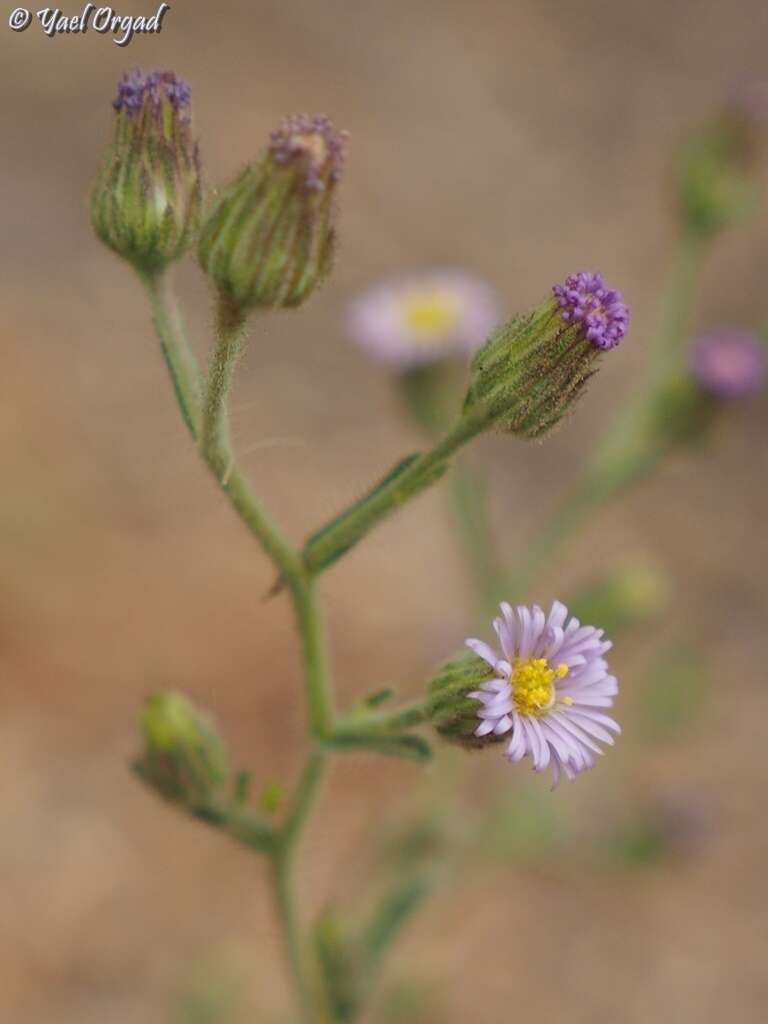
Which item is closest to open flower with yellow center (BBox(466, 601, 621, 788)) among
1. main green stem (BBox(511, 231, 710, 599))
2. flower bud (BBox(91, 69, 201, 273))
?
flower bud (BBox(91, 69, 201, 273))

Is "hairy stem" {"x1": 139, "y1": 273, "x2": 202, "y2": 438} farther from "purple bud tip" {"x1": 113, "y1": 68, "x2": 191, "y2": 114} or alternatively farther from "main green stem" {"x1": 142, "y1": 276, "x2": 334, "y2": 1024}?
"purple bud tip" {"x1": 113, "y1": 68, "x2": 191, "y2": 114}

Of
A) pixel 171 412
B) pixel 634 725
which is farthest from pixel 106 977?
pixel 171 412

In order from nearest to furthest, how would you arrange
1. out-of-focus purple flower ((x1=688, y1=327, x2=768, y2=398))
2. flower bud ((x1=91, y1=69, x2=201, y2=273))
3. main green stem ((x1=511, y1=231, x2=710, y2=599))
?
1. flower bud ((x1=91, y1=69, x2=201, y2=273))
2. main green stem ((x1=511, y1=231, x2=710, y2=599))
3. out-of-focus purple flower ((x1=688, y1=327, x2=768, y2=398))

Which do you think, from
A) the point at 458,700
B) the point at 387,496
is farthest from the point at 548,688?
the point at 387,496

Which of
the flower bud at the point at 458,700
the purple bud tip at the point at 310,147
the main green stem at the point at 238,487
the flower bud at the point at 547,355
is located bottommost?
the flower bud at the point at 458,700

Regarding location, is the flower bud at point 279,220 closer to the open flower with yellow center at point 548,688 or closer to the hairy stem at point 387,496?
the hairy stem at point 387,496

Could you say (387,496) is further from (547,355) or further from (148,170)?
(148,170)

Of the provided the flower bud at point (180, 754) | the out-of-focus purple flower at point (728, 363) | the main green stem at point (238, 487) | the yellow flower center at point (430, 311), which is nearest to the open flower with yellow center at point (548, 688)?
the main green stem at point (238, 487)
